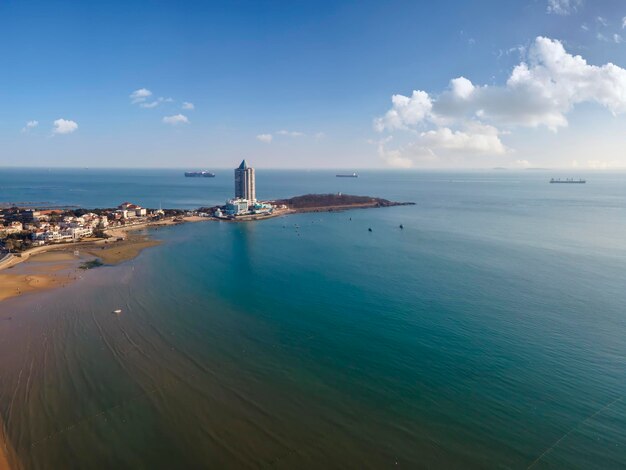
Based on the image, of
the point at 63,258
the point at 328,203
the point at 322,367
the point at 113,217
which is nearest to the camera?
the point at 322,367

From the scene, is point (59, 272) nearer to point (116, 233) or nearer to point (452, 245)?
point (116, 233)

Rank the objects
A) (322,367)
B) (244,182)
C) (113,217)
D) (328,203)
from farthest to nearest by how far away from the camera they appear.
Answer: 1. (328,203)
2. (244,182)
3. (113,217)
4. (322,367)

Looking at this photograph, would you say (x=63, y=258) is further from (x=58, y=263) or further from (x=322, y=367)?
(x=322, y=367)

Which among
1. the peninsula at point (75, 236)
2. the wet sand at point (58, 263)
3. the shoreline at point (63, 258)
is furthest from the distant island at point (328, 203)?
the wet sand at point (58, 263)

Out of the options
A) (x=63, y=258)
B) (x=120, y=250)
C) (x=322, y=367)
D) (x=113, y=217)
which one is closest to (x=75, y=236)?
(x=63, y=258)

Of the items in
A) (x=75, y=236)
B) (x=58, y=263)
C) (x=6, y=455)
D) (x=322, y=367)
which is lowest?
(x=6, y=455)
